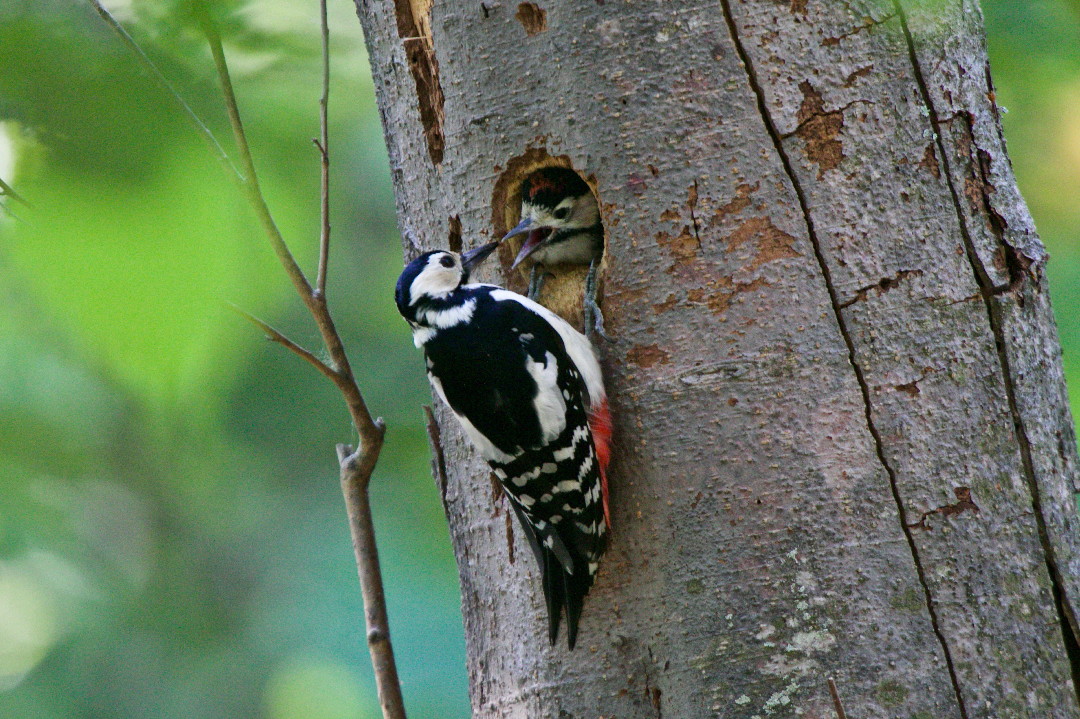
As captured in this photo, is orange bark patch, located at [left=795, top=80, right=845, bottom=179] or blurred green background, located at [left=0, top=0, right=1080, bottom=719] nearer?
blurred green background, located at [left=0, top=0, right=1080, bottom=719]

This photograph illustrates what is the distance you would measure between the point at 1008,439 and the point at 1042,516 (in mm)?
165

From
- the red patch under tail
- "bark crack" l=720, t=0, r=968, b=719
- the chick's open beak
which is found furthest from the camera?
the chick's open beak

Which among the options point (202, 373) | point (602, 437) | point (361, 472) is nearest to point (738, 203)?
point (602, 437)

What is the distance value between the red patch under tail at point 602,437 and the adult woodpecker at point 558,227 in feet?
0.79

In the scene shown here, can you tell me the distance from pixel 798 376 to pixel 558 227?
1.10 metres

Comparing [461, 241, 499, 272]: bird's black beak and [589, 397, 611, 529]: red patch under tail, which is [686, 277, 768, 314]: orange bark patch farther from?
[461, 241, 499, 272]: bird's black beak

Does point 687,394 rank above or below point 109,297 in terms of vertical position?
above

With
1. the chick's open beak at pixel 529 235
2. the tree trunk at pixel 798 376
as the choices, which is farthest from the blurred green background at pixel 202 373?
the chick's open beak at pixel 529 235

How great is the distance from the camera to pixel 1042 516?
6.99 feet

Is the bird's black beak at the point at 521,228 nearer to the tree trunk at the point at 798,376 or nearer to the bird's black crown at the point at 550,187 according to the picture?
the bird's black crown at the point at 550,187

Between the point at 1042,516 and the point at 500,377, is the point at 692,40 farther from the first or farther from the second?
the point at 1042,516

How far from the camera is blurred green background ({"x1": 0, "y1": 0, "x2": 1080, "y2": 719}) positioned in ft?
2.87

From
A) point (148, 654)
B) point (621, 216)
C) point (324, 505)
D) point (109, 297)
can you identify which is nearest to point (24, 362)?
point (621, 216)

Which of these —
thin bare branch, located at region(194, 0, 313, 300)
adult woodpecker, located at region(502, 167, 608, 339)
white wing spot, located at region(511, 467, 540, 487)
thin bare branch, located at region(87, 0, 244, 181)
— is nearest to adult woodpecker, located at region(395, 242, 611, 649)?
white wing spot, located at region(511, 467, 540, 487)
